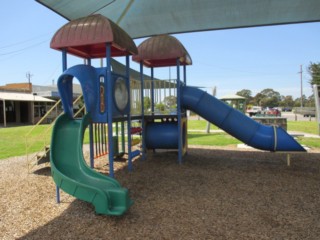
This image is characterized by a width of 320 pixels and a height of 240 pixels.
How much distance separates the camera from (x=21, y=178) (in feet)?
23.2

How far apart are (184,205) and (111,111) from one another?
8.65ft

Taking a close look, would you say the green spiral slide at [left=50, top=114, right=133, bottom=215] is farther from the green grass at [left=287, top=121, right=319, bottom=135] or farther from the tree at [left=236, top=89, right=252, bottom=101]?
the tree at [left=236, top=89, right=252, bottom=101]

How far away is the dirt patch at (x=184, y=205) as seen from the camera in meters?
3.89

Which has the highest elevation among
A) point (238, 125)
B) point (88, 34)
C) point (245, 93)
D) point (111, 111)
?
point (245, 93)

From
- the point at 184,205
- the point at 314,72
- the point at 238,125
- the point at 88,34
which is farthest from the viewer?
the point at 314,72

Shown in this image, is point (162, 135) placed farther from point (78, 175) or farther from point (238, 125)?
point (78, 175)

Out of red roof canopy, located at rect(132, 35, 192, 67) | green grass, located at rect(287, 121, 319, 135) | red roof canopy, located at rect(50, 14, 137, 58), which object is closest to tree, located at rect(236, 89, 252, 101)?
green grass, located at rect(287, 121, 319, 135)

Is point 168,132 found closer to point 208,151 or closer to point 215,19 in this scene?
point 208,151

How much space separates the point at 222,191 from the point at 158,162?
3.37 m

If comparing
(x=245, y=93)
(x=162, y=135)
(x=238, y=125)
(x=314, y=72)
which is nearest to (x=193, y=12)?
(x=238, y=125)

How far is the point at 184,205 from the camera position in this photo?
16.0ft

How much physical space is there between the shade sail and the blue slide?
275 centimetres

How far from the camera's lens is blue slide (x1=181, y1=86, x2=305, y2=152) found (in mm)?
7602

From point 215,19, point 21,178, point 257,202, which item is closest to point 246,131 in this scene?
point 257,202
